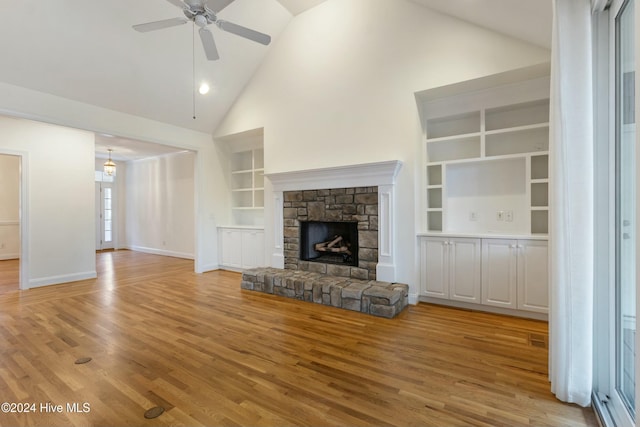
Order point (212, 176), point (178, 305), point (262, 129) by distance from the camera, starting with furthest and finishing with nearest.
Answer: point (212, 176) → point (262, 129) → point (178, 305)

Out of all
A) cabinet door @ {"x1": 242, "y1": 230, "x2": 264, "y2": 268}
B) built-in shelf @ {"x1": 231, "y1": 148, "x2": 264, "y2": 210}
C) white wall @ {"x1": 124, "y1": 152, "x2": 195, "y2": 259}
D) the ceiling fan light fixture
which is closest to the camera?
the ceiling fan light fixture

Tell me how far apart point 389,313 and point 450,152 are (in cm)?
236

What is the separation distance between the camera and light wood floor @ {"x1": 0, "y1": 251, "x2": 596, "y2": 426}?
70.8 inches

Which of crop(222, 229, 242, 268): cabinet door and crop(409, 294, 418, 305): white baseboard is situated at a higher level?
crop(222, 229, 242, 268): cabinet door

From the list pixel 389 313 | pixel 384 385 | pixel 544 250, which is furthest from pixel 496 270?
pixel 384 385

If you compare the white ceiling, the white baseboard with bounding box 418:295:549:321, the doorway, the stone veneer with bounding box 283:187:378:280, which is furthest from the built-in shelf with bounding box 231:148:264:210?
the doorway

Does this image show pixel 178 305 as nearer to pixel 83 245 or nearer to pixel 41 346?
pixel 41 346

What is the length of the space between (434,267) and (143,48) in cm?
499

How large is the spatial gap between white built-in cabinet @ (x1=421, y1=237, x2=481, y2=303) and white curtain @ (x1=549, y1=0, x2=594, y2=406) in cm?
170

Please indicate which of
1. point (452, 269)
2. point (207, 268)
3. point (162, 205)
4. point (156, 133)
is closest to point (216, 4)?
point (156, 133)

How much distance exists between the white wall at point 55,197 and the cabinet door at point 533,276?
6924 mm

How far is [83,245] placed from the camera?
18.2 ft

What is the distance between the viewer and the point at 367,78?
166 inches

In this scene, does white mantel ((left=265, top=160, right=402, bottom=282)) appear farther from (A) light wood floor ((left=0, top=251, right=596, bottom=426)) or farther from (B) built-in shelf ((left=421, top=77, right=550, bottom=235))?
(A) light wood floor ((left=0, top=251, right=596, bottom=426))
